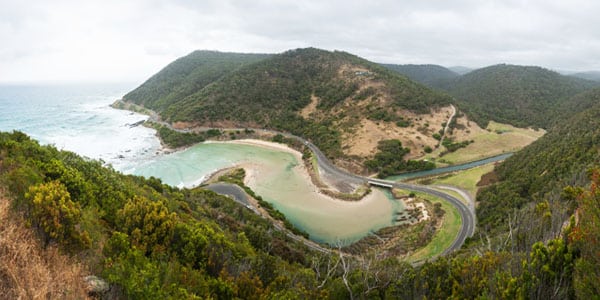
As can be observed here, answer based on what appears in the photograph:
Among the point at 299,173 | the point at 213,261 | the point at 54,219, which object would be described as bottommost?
the point at 299,173

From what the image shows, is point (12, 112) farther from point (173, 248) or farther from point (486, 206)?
point (486, 206)

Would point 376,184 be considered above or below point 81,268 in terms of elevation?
below

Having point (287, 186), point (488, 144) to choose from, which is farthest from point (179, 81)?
point (488, 144)

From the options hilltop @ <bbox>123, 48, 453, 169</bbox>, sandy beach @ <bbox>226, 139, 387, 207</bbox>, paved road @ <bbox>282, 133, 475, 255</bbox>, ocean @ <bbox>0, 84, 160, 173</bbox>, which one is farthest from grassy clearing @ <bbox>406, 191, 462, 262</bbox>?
ocean @ <bbox>0, 84, 160, 173</bbox>

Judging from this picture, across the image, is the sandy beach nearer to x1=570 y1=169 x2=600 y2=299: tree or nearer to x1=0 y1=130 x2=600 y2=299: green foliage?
x1=0 y1=130 x2=600 y2=299: green foliage

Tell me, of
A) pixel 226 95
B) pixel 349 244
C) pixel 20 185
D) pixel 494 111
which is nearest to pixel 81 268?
pixel 20 185

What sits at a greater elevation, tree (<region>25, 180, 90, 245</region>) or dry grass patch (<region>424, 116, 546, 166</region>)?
tree (<region>25, 180, 90, 245</region>)

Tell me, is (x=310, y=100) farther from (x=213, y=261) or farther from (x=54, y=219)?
(x=54, y=219)
